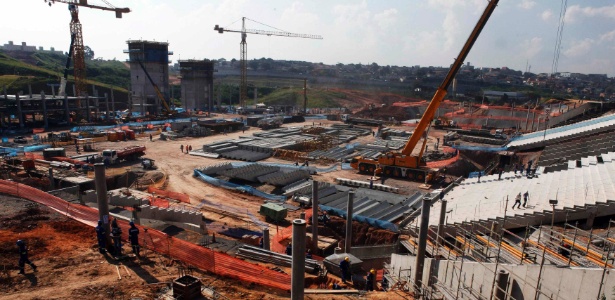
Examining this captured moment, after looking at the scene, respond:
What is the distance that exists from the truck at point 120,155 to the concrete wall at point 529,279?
32.1 m

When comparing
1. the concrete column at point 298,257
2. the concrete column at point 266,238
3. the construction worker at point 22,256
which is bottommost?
the concrete column at point 266,238

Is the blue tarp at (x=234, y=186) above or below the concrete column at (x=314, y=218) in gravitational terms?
below

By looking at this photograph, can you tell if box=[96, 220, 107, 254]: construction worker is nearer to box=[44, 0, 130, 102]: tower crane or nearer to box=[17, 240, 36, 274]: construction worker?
box=[17, 240, 36, 274]: construction worker

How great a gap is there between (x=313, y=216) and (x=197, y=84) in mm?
84486

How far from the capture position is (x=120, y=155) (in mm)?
36406

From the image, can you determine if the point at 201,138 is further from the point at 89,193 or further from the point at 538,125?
the point at 538,125

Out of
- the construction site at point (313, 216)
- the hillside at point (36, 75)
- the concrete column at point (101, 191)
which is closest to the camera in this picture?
the construction site at point (313, 216)

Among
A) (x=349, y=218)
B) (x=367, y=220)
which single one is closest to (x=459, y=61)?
(x=367, y=220)

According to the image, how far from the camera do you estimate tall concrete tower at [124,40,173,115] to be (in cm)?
8444

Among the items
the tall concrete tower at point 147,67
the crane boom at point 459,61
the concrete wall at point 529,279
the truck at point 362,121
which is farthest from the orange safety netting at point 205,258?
the tall concrete tower at point 147,67

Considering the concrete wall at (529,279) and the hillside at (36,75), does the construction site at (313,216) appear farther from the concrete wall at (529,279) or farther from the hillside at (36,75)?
the hillside at (36,75)

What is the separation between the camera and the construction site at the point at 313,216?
35.4 feet

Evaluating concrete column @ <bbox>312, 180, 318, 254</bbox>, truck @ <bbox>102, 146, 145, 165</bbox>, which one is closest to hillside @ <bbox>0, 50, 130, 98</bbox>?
truck @ <bbox>102, 146, 145, 165</bbox>

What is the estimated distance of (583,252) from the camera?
11133mm
